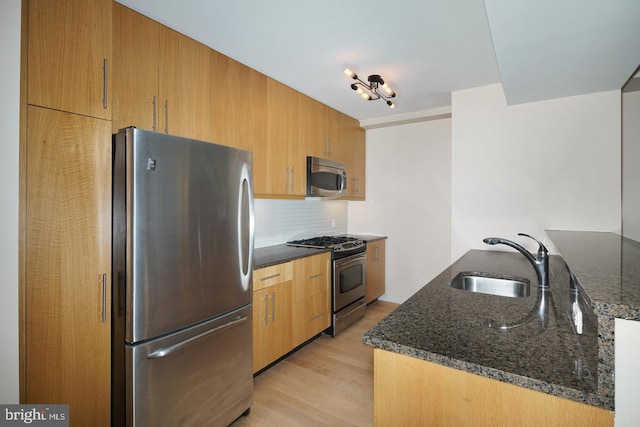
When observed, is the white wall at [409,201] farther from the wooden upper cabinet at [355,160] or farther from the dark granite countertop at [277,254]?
the dark granite countertop at [277,254]

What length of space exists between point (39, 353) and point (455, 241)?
294 centimetres

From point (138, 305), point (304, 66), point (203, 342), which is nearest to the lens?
point (138, 305)

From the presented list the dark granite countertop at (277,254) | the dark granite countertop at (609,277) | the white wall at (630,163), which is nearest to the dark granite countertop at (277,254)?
the dark granite countertop at (277,254)

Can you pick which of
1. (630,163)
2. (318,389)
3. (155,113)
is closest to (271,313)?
(318,389)

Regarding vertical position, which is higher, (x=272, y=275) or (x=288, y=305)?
(x=272, y=275)

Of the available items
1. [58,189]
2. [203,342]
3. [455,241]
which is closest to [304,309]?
[203,342]

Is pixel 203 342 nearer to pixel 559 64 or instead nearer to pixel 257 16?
pixel 257 16

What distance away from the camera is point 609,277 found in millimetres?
865

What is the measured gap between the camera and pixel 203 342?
1678 mm

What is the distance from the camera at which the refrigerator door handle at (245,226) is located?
1.91 metres

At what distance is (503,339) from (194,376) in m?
1.50

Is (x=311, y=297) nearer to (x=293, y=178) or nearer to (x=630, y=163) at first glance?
(x=293, y=178)

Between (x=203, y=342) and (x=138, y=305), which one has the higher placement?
(x=138, y=305)

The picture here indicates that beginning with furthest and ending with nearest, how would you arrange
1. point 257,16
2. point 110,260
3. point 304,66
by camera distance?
point 304,66 → point 257,16 → point 110,260
